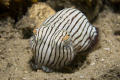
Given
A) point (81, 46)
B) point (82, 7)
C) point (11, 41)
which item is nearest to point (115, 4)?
point (82, 7)

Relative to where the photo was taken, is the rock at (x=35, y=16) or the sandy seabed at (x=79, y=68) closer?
the sandy seabed at (x=79, y=68)

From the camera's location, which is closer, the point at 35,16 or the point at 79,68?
the point at 79,68

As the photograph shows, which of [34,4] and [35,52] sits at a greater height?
[34,4]

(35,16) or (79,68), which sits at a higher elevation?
(35,16)

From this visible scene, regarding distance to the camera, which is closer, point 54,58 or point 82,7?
point 54,58

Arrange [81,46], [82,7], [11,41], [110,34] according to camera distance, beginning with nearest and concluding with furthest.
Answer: [81,46] → [11,41] → [110,34] → [82,7]

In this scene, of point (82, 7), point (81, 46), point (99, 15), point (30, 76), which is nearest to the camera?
point (30, 76)

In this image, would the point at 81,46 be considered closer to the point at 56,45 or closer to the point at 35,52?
the point at 56,45

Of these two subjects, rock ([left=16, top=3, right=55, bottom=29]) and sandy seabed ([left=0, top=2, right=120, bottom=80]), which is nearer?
Result: sandy seabed ([left=0, top=2, right=120, bottom=80])
